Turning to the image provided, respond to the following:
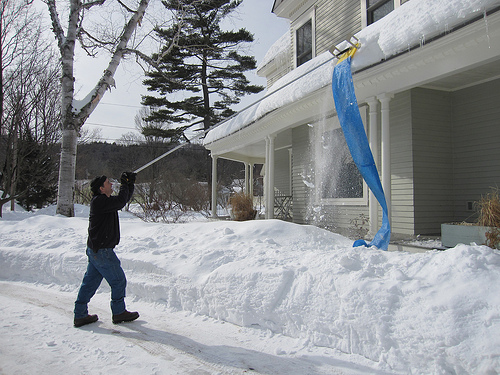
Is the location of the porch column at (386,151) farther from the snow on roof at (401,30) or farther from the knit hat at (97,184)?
the knit hat at (97,184)

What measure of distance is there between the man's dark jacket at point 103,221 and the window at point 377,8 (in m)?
7.22

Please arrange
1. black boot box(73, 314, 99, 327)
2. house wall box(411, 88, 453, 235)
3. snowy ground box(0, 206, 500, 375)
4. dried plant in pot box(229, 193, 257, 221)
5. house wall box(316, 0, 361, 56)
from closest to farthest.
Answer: snowy ground box(0, 206, 500, 375), black boot box(73, 314, 99, 327), house wall box(411, 88, 453, 235), house wall box(316, 0, 361, 56), dried plant in pot box(229, 193, 257, 221)

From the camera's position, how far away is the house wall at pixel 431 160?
6.56 meters

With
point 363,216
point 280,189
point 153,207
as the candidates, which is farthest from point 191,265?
point 153,207

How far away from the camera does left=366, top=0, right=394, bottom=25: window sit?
781cm

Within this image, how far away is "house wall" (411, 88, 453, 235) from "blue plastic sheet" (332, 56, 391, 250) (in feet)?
7.02

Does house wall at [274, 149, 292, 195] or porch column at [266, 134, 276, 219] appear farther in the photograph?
house wall at [274, 149, 292, 195]

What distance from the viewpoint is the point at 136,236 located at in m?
6.21

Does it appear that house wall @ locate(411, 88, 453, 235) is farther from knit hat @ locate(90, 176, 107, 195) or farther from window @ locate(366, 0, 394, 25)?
knit hat @ locate(90, 176, 107, 195)

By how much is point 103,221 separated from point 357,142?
3313 mm

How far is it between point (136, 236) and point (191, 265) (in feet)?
7.03

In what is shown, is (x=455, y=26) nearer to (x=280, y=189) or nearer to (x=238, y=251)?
(x=238, y=251)

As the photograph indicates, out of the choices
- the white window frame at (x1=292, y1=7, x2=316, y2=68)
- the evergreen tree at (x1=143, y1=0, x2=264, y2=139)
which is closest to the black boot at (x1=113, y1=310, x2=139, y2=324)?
the white window frame at (x1=292, y1=7, x2=316, y2=68)

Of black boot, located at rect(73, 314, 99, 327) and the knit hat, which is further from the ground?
the knit hat
